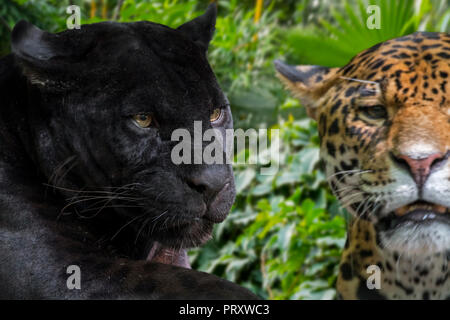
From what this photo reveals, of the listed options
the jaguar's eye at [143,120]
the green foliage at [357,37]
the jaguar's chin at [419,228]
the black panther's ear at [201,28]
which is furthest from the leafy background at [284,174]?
the jaguar's eye at [143,120]

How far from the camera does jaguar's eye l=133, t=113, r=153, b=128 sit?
6.75 ft

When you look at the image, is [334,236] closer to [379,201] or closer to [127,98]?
[379,201]

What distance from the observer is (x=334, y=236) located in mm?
4570

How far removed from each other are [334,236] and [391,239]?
85.2 inches

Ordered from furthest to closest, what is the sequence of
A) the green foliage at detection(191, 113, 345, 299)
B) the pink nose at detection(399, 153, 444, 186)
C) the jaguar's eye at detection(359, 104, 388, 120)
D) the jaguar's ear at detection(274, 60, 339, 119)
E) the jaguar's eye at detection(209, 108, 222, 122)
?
the green foliage at detection(191, 113, 345, 299) → the jaguar's ear at detection(274, 60, 339, 119) → the jaguar's eye at detection(359, 104, 388, 120) → the jaguar's eye at detection(209, 108, 222, 122) → the pink nose at detection(399, 153, 444, 186)

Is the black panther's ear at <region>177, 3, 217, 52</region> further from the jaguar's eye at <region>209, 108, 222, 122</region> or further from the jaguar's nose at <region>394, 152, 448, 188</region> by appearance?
the jaguar's nose at <region>394, 152, 448, 188</region>

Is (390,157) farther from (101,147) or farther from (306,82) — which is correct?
(101,147)

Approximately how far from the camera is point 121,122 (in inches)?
81.1

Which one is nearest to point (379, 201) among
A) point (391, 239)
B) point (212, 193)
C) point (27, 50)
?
point (391, 239)

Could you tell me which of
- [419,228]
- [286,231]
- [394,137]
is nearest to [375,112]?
[394,137]

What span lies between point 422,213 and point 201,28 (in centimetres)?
114

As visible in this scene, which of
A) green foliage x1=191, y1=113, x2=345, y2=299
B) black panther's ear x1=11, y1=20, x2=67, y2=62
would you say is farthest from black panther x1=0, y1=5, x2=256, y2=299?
green foliage x1=191, y1=113, x2=345, y2=299

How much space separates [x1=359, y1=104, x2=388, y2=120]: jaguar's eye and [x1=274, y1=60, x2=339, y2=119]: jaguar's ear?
350 mm
